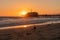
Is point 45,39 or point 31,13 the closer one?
point 45,39

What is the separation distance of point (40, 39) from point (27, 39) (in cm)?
75

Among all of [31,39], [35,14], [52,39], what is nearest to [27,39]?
[31,39]

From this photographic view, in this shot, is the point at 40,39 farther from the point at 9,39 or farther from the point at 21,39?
the point at 9,39

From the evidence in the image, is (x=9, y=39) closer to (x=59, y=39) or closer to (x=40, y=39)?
(x=40, y=39)

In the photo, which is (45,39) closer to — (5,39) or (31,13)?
(5,39)

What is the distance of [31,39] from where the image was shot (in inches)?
369

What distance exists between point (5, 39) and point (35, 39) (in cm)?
174

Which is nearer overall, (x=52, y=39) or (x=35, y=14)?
(x=52, y=39)

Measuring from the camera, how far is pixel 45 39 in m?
9.41

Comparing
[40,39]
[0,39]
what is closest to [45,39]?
[40,39]

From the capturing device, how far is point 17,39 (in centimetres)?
931

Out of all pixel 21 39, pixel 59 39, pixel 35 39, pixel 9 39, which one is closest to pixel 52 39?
pixel 59 39

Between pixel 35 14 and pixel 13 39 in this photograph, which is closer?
pixel 13 39

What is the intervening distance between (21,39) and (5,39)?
0.94 metres
